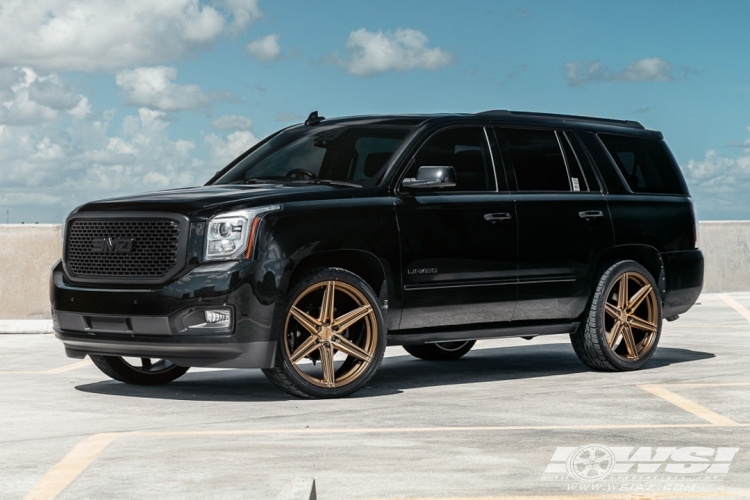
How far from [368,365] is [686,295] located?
369 centimetres

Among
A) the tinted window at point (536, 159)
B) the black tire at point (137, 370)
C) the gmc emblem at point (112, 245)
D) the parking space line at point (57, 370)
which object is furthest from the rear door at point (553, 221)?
the parking space line at point (57, 370)

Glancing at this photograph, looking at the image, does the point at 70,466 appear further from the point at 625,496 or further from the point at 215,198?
the point at 215,198

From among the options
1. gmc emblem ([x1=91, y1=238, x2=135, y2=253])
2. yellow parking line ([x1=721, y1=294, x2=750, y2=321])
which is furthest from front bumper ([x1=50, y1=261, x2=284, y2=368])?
yellow parking line ([x1=721, y1=294, x2=750, y2=321])

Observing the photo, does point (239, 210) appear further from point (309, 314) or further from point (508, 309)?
point (508, 309)

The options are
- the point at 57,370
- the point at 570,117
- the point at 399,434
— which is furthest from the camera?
the point at 57,370

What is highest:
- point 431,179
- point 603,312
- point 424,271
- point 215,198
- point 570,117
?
point 570,117

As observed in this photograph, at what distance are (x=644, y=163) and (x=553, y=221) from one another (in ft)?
5.65

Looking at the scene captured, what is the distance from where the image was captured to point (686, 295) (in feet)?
38.8

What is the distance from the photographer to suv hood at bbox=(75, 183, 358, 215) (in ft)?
29.0

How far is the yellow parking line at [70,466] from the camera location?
597 cm

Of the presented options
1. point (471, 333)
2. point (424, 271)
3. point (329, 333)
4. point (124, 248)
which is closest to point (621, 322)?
point (471, 333)

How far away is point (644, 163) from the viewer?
11852 mm

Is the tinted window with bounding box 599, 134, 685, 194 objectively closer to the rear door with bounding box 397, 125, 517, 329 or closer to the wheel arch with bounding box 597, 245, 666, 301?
the wheel arch with bounding box 597, 245, 666, 301

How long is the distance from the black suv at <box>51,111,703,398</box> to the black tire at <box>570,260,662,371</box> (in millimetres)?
18
